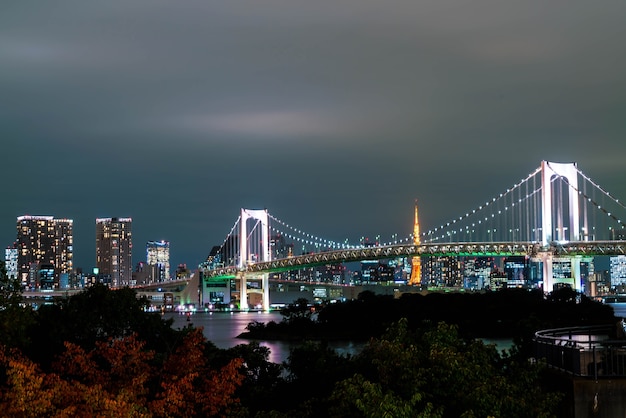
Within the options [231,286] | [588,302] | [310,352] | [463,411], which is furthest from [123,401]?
[231,286]

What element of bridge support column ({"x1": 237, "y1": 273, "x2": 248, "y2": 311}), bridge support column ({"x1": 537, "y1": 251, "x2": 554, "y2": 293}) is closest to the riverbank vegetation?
bridge support column ({"x1": 537, "y1": 251, "x2": 554, "y2": 293})

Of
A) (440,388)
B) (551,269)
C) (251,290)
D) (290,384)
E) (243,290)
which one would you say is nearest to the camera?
(440,388)

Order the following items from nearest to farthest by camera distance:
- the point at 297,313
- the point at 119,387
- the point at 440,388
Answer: the point at 440,388 < the point at 119,387 < the point at 297,313

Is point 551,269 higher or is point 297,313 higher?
point 551,269

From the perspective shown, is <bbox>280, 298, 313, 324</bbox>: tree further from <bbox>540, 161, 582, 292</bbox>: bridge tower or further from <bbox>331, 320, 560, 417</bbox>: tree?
<bbox>331, 320, 560, 417</bbox>: tree

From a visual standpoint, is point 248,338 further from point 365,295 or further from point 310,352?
point 310,352

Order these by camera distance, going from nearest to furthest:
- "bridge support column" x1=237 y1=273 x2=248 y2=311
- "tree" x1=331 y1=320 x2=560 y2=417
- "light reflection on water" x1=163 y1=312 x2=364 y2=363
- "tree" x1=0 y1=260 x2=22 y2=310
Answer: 1. "tree" x1=331 y1=320 x2=560 y2=417
2. "tree" x1=0 y1=260 x2=22 y2=310
3. "light reflection on water" x1=163 y1=312 x2=364 y2=363
4. "bridge support column" x1=237 y1=273 x2=248 y2=311

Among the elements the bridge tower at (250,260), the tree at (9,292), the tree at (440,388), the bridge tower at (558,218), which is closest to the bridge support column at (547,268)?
the bridge tower at (558,218)

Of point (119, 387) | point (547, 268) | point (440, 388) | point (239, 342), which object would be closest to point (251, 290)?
point (547, 268)

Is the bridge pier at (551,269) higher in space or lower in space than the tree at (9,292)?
higher

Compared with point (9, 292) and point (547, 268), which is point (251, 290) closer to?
point (547, 268)

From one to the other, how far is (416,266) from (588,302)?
7631 cm

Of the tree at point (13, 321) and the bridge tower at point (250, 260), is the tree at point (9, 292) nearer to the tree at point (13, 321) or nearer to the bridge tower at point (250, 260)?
the tree at point (13, 321)

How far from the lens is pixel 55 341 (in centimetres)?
2497
